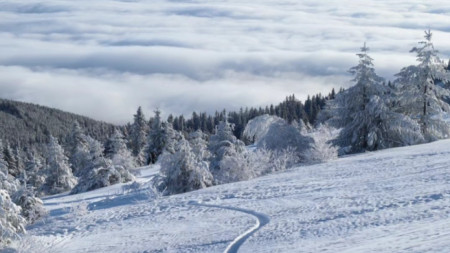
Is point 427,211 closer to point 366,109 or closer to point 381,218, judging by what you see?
point 381,218

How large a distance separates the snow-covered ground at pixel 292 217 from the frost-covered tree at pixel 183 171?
3976mm

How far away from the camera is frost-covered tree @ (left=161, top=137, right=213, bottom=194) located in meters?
31.9

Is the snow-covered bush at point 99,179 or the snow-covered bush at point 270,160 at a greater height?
the snow-covered bush at point 270,160

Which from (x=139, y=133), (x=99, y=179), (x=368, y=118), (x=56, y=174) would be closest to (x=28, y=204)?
(x=99, y=179)

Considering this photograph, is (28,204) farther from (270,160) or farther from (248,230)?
(270,160)

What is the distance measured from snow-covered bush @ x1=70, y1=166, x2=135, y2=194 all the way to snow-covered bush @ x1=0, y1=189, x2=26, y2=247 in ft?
74.4

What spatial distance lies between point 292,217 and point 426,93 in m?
23.4

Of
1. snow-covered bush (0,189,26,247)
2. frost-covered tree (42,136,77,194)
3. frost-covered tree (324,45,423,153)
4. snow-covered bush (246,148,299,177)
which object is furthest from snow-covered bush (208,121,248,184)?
frost-covered tree (42,136,77,194)

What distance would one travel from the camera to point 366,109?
34969 millimetres

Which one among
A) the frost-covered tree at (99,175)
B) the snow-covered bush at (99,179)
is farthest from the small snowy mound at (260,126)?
the snow-covered bush at (99,179)

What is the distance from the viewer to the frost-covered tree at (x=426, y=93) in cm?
3753

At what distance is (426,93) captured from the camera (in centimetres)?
3794

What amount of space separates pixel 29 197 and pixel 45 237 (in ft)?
18.8

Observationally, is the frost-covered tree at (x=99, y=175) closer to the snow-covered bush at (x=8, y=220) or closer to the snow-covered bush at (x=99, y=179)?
the snow-covered bush at (x=99, y=179)
